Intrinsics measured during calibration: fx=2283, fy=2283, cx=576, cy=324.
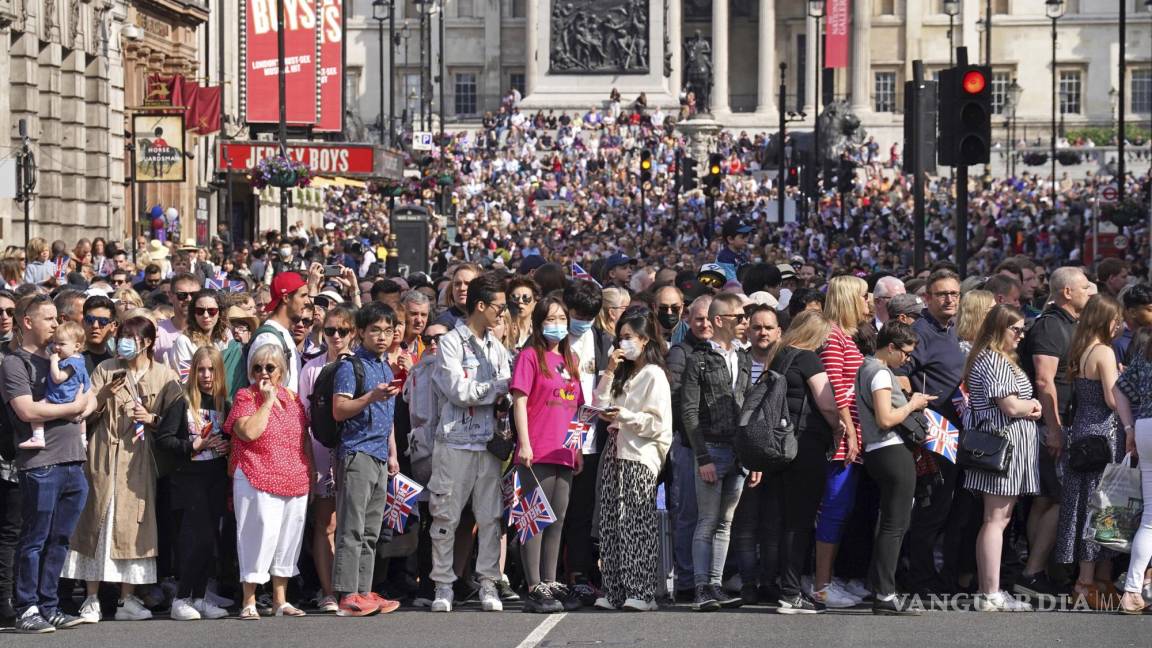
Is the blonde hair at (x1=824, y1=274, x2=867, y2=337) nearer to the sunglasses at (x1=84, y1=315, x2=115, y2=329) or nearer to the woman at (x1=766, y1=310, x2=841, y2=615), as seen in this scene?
the woman at (x1=766, y1=310, x2=841, y2=615)

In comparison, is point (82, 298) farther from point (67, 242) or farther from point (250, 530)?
point (67, 242)

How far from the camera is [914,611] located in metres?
12.5

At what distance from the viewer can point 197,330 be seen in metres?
13.7

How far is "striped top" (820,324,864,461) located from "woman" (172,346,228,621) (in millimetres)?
3393

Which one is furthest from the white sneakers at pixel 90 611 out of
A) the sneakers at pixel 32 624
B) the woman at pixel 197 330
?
the woman at pixel 197 330

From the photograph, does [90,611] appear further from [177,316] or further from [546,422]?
[177,316]

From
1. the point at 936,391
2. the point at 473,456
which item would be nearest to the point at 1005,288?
the point at 936,391

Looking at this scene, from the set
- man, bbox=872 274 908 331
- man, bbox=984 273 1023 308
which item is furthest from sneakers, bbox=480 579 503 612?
man, bbox=872 274 908 331

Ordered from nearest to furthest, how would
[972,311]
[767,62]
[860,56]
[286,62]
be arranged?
[972,311], [286,62], [860,56], [767,62]

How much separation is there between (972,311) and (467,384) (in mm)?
3068

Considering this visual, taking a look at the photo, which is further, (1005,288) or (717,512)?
(1005,288)

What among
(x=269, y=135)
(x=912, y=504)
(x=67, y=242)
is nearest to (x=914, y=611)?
(x=912, y=504)

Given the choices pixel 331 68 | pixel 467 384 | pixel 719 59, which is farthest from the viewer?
pixel 719 59

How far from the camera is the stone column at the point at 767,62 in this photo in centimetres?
9185
